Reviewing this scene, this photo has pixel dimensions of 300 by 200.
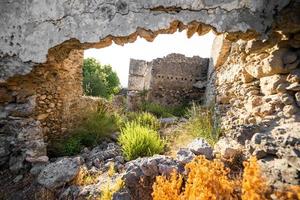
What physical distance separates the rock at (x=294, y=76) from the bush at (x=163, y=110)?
24.1ft

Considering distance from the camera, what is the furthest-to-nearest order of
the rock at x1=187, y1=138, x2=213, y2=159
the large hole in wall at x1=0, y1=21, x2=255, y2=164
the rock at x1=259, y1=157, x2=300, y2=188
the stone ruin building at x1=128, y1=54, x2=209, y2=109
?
1. the stone ruin building at x1=128, y1=54, x2=209, y2=109
2. the rock at x1=187, y1=138, x2=213, y2=159
3. the large hole in wall at x1=0, y1=21, x2=255, y2=164
4. the rock at x1=259, y1=157, x2=300, y2=188

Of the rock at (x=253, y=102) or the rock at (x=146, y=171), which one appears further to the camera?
the rock at (x=253, y=102)

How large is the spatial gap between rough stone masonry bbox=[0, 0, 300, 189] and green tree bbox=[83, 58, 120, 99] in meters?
11.7

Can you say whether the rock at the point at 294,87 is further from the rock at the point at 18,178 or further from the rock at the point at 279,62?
the rock at the point at 18,178

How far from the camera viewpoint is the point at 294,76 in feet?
11.7

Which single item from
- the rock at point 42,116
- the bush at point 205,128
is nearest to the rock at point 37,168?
the rock at point 42,116

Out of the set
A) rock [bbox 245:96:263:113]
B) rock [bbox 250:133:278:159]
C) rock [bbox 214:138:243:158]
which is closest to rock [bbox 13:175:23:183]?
rock [bbox 214:138:243:158]

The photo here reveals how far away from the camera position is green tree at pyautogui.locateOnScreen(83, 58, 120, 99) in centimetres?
1964

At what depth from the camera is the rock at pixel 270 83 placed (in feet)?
12.3

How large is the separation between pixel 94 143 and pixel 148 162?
116 inches

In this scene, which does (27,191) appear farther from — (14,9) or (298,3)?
(298,3)

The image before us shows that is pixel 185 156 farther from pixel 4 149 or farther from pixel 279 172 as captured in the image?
pixel 4 149

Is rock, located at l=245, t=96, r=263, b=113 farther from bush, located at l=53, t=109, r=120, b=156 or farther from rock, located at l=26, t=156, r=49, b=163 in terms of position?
bush, located at l=53, t=109, r=120, b=156

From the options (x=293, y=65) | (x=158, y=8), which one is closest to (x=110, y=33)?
(x=158, y=8)
